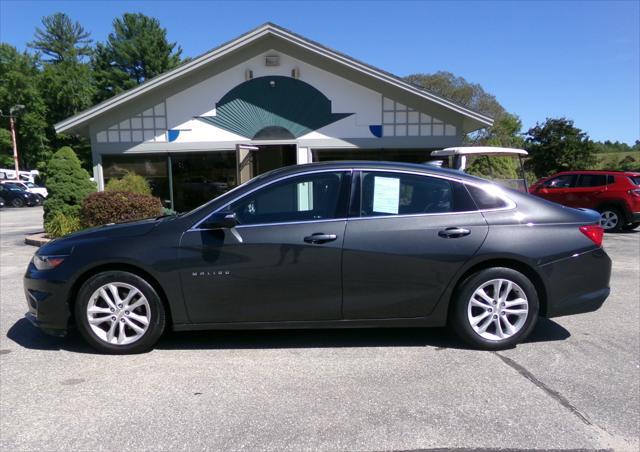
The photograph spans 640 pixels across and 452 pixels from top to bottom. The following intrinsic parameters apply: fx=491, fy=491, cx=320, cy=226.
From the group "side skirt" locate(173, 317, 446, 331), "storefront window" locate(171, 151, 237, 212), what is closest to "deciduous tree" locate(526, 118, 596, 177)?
"storefront window" locate(171, 151, 237, 212)

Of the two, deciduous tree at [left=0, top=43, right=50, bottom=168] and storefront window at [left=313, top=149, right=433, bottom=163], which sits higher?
deciduous tree at [left=0, top=43, right=50, bottom=168]

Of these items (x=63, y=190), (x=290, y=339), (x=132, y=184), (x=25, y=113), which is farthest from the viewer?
(x=25, y=113)

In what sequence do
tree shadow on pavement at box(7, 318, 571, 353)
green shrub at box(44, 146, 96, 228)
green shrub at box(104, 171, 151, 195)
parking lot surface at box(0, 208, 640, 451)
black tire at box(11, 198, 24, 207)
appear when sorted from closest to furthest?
parking lot surface at box(0, 208, 640, 451) < tree shadow on pavement at box(7, 318, 571, 353) < green shrub at box(44, 146, 96, 228) < green shrub at box(104, 171, 151, 195) < black tire at box(11, 198, 24, 207)

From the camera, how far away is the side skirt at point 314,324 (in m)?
4.18

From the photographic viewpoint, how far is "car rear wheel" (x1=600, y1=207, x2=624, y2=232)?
1305cm

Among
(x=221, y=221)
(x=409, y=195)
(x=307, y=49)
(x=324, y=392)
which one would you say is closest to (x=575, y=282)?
(x=409, y=195)

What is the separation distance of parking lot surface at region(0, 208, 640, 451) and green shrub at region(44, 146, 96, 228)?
7.00 metres

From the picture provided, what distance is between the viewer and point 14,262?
895cm

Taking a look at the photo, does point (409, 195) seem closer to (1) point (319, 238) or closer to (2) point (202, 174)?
(1) point (319, 238)

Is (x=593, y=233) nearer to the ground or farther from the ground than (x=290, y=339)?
farther from the ground

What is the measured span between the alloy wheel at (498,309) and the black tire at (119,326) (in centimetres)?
265

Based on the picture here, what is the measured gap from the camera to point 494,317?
13.9 ft

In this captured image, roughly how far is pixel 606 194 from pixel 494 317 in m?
10.8

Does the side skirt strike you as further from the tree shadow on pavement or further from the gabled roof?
the gabled roof
